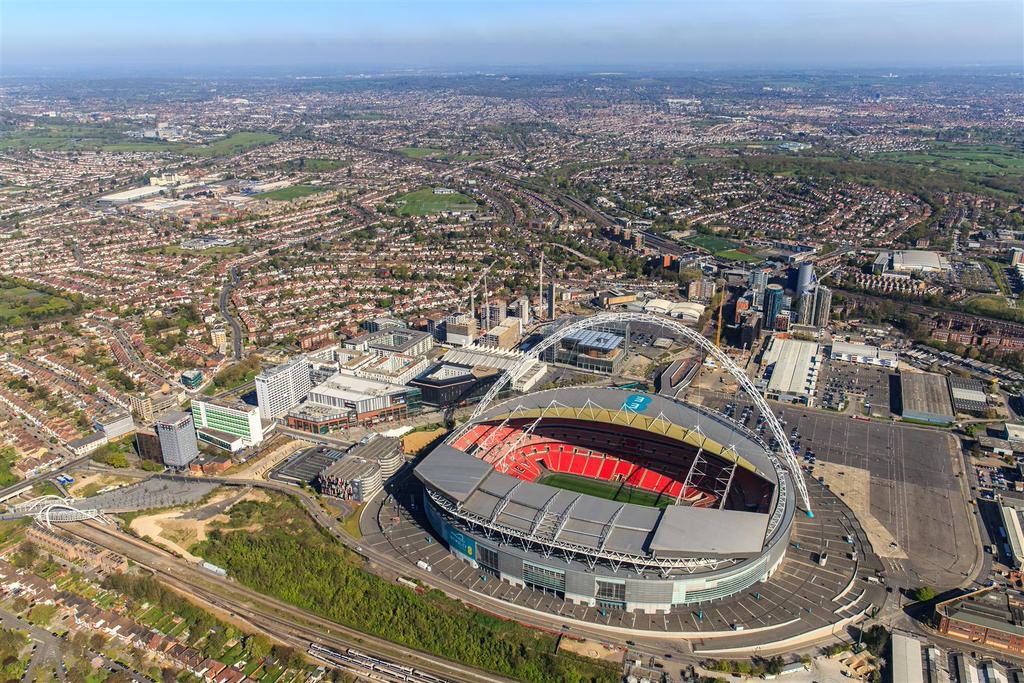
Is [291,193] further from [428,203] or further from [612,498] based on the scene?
[612,498]

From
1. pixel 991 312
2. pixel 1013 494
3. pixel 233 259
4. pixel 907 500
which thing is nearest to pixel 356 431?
pixel 907 500

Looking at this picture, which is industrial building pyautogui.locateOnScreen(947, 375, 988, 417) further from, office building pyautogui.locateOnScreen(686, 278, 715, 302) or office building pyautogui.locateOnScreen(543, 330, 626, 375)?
office building pyautogui.locateOnScreen(686, 278, 715, 302)

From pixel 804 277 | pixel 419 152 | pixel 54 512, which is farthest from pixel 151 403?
pixel 419 152

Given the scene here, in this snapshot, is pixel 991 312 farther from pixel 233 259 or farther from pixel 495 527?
pixel 233 259

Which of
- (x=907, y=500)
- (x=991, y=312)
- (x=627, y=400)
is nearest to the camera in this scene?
(x=907, y=500)

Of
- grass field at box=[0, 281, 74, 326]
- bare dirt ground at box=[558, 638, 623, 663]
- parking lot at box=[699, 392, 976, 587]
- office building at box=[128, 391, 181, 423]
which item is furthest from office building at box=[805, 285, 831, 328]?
grass field at box=[0, 281, 74, 326]
